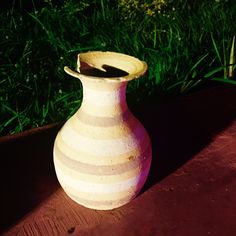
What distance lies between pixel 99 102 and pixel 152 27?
1748 millimetres

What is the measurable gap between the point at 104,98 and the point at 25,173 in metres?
0.55

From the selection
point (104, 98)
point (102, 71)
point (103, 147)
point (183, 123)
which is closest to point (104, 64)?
point (102, 71)

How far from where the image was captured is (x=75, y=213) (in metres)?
1.28

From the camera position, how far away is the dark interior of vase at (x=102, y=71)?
4.03 ft

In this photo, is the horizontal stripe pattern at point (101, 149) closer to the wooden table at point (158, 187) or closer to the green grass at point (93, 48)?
the wooden table at point (158, 187)

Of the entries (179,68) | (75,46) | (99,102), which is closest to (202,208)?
(99,102)

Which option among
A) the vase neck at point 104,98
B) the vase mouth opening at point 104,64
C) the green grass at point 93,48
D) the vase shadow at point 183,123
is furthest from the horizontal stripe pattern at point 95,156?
the green grass at point 93,48

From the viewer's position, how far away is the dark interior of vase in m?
1.23

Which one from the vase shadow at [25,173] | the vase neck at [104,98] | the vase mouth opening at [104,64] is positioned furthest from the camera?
the vase shadow at [25,173]

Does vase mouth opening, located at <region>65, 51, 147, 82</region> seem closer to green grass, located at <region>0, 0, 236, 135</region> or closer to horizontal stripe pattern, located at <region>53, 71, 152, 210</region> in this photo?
horizontal stripe pattern, located at <region>53, 71, 152, 210</region>

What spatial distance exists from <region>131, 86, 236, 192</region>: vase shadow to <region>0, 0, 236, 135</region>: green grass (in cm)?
13

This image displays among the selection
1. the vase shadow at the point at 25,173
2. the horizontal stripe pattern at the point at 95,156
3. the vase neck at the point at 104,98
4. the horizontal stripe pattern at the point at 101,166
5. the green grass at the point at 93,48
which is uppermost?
the vase neck at the point at 104,98

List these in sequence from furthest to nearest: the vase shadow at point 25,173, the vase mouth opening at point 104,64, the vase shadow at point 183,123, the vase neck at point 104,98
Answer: the vase shadow at point 183,123 → the vase shadow at point 25,173 → the vase mouth opening at point 104,64 → the vase neck at point 104,98

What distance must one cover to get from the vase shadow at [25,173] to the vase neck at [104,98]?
40cm
